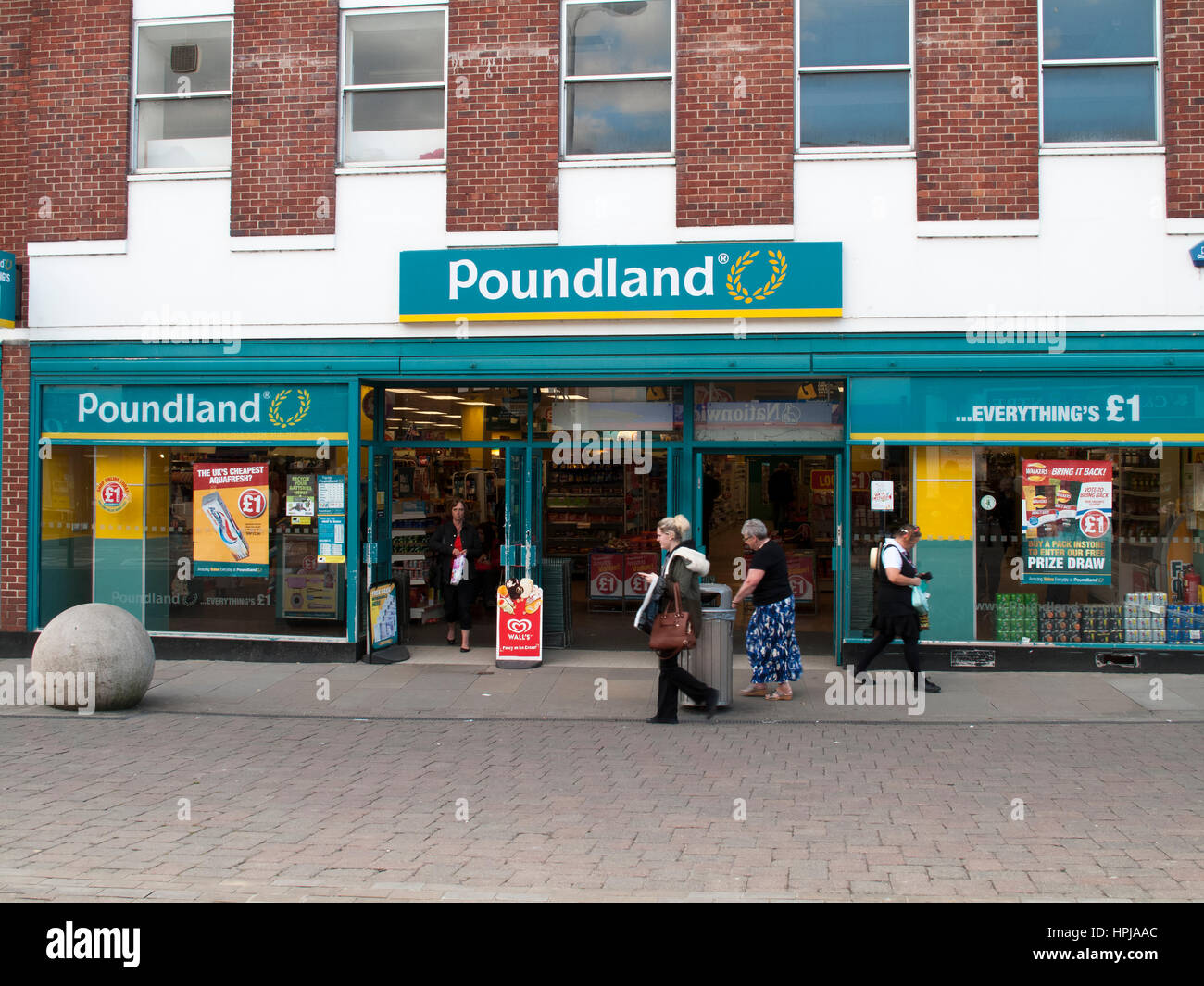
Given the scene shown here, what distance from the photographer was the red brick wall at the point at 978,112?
11.3m

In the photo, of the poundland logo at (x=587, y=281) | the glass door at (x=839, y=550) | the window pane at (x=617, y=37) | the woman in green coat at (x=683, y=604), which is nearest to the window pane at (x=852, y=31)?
the window pane at (x=617, y=37)

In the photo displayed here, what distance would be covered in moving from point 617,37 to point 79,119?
6298 millimetres

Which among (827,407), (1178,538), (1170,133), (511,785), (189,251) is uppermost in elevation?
(1170,133)

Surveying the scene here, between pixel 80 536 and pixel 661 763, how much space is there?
8451mm

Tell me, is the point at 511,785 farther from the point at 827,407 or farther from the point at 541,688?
the point at 827,407

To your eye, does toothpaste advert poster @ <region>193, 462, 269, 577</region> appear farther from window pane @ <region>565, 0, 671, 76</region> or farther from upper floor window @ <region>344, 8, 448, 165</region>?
window pane @ <region>565, 0, 671, 76</region>

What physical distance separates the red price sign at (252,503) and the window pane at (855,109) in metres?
7.31

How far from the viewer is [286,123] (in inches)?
481

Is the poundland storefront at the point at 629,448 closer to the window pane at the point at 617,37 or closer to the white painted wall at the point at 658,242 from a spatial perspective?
the white painted wall at the point at 658,242

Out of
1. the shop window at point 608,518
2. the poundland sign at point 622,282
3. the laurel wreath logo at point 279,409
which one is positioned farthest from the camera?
the shop window at point 608,518

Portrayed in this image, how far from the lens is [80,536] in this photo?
1295 cm

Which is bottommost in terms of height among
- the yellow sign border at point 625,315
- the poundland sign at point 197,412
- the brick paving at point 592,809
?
the brick paving at point 592,809

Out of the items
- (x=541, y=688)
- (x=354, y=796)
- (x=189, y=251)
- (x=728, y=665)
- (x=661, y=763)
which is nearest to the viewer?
(x=354, y=796)

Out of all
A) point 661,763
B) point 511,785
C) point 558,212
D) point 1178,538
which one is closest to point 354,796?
point 511,785
